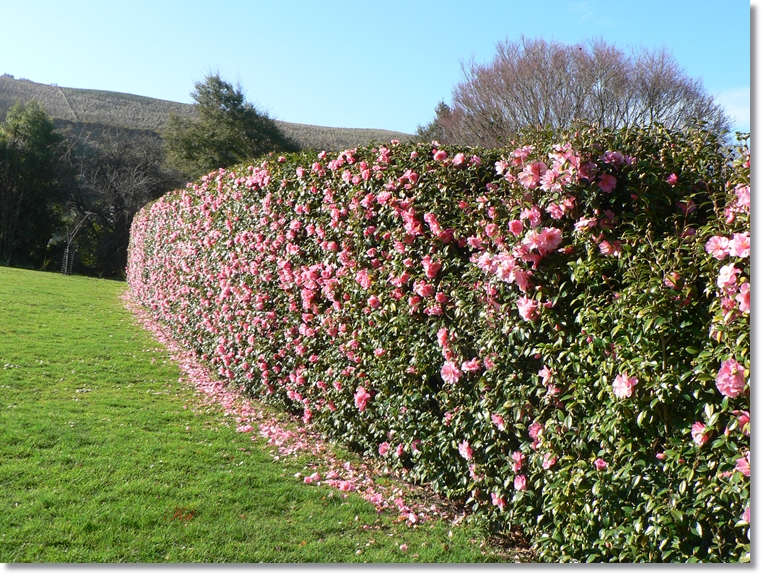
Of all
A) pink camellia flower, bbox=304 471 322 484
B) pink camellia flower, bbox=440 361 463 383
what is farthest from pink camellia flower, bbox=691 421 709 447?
pink camellia flower, bbox=304 471 322 484

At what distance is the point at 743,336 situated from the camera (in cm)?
178

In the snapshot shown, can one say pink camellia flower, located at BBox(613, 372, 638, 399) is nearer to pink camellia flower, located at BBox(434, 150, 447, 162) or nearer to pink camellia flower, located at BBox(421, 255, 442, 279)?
pink camellia flower, located at BBox(421, 255, 442, 279)

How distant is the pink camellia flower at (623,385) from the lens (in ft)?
6.91

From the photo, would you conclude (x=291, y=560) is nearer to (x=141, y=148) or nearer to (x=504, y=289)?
(x=504, y=289)

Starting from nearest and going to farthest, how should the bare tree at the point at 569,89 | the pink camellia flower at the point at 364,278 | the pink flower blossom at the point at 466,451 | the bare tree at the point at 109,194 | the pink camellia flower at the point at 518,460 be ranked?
the pink camellia flower at the point at 518,460
the pink flower blossom at the point at 466,451
the pink camellia flower at the point at 364,278
the bare tree at the point at 569,89
the bare tree at the point at 109,194

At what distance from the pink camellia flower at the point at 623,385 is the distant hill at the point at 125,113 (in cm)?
2876

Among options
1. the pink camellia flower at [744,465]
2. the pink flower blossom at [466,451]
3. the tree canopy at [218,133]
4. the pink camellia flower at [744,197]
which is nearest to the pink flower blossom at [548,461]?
the pink flower blossom at [466,451]

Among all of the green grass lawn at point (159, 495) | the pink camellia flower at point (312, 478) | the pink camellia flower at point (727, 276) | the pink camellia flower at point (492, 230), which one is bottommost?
the green grass lawn at point (159, 495)

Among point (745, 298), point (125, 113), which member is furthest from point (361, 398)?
point (125, 113)

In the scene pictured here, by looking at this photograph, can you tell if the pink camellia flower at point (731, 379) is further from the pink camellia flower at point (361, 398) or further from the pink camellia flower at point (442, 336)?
the pink camellia flower at point (361, 398)

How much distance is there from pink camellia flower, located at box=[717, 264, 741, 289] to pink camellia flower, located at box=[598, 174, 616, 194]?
2.09 ft

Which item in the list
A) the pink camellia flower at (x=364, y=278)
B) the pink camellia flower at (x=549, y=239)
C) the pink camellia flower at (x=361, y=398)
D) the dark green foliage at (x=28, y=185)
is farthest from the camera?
the dark green foliage at (x=28, y=185)

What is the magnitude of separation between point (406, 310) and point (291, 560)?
1459 millimetres

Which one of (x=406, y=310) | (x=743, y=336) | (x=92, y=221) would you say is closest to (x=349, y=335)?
(x=406, y=310)
